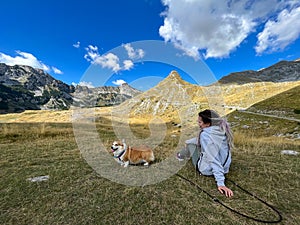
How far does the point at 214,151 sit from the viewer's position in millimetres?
4500

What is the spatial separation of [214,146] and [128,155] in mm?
2881

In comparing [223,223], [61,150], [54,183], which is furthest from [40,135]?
[223,223]

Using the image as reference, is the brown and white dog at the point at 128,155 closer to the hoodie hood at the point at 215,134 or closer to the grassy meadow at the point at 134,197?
the grassy meadow at the point at 134,197

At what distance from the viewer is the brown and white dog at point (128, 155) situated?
5854 millimetres

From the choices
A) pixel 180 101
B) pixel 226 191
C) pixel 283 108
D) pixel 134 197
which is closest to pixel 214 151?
pixel 226 191

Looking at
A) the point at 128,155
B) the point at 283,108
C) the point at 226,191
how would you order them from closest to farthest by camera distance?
the point at 226,191, the point at 128,155, the point at 283,108

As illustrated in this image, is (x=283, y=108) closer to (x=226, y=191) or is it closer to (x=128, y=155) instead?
(x=226, y=191)

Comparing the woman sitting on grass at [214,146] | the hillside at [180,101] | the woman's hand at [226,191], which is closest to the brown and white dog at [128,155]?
the woman sitting on grass at [214,146]

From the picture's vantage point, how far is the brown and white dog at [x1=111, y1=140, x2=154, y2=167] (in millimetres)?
5854

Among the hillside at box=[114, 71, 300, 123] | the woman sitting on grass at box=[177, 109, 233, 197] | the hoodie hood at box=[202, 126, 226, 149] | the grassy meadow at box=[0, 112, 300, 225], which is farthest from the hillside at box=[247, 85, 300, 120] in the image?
the hoodie hood at box=[202, 126, 226, 149]

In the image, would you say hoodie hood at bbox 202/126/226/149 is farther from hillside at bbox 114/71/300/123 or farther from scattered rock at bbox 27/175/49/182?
hillside at bbox 114/71/300/123

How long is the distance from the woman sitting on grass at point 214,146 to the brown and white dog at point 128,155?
1794 millimetres

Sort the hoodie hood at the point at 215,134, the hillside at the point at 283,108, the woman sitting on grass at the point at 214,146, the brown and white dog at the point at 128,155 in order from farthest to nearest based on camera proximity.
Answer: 1. the hillside at the point at 283,108
2. the brown and white dog at the point at 128,155
3. the hoodie hood at the point at 215,134
4. the woman sitting on grass at the point at 214,146

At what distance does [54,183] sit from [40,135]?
9.74m
